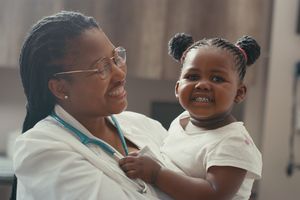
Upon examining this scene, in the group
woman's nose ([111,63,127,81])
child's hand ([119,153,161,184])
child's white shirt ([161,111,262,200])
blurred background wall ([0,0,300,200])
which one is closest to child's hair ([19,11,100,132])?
woman's nose ([111,63,127,81])

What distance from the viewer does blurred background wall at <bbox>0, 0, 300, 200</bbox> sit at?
8.56ft

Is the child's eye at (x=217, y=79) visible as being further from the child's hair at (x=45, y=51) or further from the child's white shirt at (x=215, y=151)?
the child's hair at (x=45, y=51)

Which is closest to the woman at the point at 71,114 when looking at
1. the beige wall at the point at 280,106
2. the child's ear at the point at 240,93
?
the child's ear at the point at 240,93

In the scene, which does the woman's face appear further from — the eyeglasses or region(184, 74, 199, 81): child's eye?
region(184, 74, 199, 81): child's eye

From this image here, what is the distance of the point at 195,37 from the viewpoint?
2.70 metres

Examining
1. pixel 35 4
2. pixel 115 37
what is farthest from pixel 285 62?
pixel 35 4

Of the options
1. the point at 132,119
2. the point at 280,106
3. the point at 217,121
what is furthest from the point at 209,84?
the point at 280,106

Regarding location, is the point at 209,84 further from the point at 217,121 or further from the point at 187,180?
the point at 187,180

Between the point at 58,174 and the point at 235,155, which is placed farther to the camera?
the point at 235,155

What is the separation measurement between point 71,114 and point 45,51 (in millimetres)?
181

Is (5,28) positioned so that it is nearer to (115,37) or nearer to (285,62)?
(115,37)

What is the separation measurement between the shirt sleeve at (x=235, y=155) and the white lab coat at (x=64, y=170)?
180 mm

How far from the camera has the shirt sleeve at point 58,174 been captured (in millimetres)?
1021

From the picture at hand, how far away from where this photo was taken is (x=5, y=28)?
2562mm
